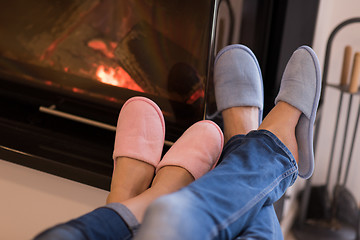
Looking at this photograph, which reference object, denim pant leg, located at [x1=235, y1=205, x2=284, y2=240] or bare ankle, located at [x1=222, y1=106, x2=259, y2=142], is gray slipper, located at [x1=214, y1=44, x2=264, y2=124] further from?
denim pant leg, located at [x1=235, y1=205, x2=284, y2=240]


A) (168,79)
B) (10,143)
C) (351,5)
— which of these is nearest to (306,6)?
(351,5)

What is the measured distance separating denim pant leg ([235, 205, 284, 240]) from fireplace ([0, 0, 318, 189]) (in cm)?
41

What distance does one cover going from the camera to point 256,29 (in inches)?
52.5

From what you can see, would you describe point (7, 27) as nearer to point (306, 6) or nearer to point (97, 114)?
point (97, 114)

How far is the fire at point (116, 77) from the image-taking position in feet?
3.82

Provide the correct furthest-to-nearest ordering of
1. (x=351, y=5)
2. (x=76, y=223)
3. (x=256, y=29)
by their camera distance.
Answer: (x=351, y=5)
(x=256, y=29)
(x=76, y=223)

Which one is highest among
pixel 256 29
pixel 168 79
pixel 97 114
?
pixel 256 29

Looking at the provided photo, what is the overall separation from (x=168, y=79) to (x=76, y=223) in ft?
1.88

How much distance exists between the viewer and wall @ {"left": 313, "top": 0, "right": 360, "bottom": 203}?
1540 mm

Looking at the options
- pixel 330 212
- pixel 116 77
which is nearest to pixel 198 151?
pixel 116 77

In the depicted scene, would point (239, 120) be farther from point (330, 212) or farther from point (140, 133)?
point (330, 212)

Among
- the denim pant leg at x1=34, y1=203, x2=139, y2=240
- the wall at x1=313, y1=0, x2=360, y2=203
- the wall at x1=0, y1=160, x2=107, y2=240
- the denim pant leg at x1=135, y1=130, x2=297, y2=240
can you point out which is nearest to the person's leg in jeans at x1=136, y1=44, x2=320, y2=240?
the denim pant leg at x1=135, y1=130, x2=297, y2=240

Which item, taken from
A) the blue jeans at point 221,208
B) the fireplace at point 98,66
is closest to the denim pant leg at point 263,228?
the blue jeans at point 221,208

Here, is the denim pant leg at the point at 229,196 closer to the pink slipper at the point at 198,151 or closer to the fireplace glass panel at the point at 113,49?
the pink slipper at the point at 198,151
